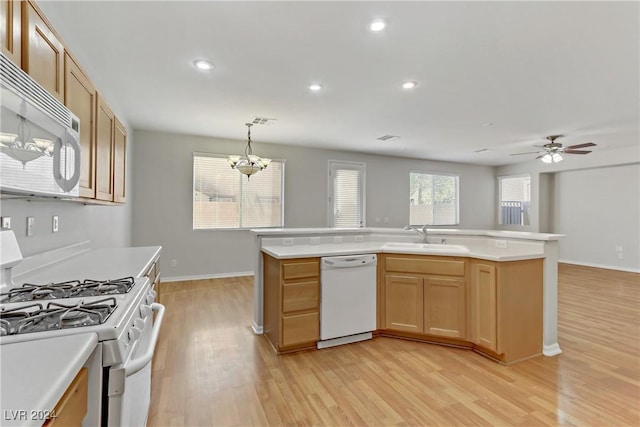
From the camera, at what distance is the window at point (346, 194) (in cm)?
661

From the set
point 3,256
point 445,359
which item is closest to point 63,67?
point 3,256

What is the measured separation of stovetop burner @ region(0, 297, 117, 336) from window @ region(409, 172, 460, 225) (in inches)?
283

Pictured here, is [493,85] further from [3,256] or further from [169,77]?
[3,256]

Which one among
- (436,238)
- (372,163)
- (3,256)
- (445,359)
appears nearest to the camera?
(3,256)

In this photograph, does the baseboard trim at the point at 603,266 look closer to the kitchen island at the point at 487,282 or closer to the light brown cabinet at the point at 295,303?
the kitchen island at the point at 487,282

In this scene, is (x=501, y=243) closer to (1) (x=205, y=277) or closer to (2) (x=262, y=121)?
(2) (x=262, y=121)

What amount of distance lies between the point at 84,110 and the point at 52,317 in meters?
1.46

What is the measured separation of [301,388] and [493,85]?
3.42 metres

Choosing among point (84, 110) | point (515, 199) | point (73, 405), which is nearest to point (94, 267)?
point (84, 110)

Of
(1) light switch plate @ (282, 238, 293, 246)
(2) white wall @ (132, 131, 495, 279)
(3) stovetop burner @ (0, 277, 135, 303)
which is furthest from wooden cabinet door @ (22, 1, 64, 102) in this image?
(2) white wall @ (132, 131, 495, 279)

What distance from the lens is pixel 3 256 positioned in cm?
136

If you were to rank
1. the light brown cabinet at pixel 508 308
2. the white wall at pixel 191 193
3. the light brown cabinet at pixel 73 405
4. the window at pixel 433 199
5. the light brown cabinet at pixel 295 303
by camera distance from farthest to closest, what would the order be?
the window at pixel 433 199 → the white wall at pixel 191 193 → the light brown cabinet at pixel 295 303 → the light brown cabinet at pixel 508 308 → the light brown cabinet at pixel 73 405

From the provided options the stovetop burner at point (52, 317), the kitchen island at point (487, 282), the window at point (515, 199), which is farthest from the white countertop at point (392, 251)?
the window at point (515, 199)

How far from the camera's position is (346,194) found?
679 cm
